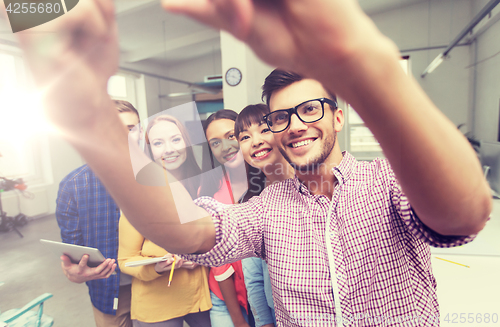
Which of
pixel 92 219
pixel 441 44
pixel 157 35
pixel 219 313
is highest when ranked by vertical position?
pixel 441 44

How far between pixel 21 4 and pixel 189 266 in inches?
25.4

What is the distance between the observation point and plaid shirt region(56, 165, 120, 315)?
25.7 inches

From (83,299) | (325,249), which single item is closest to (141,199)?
(325,249)

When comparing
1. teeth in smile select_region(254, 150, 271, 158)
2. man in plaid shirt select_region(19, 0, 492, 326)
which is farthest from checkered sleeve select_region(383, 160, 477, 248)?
teeth in smile select_region(254, 150, 271, 158)

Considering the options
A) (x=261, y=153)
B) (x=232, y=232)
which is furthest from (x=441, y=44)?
(x=232, y=232)

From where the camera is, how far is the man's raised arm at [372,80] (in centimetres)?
10

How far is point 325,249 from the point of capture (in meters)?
0.42

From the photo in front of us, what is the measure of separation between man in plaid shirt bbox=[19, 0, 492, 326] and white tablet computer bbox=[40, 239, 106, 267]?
40 cm

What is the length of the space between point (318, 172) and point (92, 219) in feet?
2.07

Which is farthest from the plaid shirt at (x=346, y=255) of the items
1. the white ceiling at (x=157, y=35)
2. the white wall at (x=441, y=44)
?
the white wall at (x=441, y=44)

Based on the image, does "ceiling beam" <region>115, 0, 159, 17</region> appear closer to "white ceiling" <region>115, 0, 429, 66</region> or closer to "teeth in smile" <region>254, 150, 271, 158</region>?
"white ceiling" <region>115, 0, 429, 66</region>

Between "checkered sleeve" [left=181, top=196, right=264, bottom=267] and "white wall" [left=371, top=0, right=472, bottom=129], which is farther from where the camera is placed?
"white wall" [left=371, top=0, right=472, bottom=129]

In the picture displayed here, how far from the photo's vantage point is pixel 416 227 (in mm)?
311

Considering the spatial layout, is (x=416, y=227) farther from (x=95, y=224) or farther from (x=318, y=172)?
(x=95, y=224)
